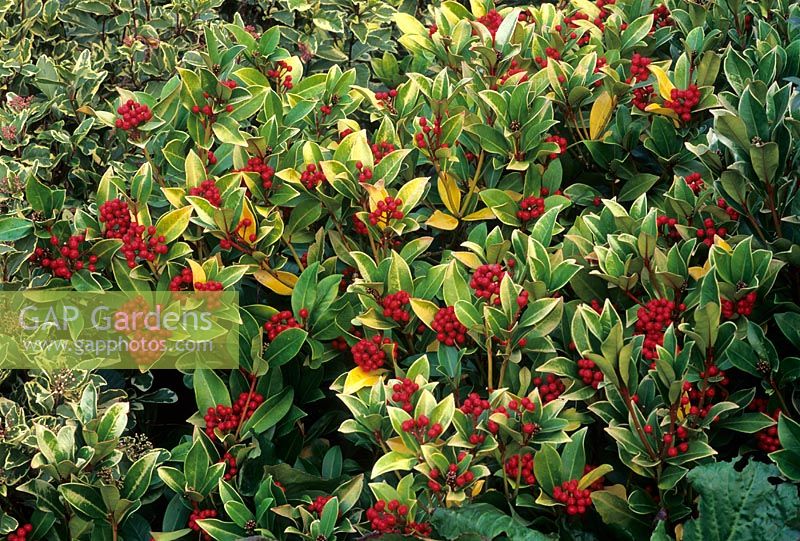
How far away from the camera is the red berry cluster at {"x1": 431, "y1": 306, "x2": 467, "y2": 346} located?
219 centimetres

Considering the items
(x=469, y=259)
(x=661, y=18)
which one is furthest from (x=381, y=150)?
(x=661, y=18)

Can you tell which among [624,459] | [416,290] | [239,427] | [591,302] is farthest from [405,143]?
[624,459]

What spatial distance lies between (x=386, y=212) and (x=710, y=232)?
77 centimetres

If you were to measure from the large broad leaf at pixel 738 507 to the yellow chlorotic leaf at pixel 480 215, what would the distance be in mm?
960

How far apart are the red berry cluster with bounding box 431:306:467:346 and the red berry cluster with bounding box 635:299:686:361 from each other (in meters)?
0.39

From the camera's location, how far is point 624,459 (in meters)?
1.99

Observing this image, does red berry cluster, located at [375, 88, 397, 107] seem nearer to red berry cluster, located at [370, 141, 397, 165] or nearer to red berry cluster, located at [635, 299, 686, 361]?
red berry cluster, located at [370, 141, 397, 165]

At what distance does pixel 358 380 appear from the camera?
7.33 ft

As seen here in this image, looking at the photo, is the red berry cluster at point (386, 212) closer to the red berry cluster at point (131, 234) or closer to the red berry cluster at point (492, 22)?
the red berry cluster at point (131, 234)

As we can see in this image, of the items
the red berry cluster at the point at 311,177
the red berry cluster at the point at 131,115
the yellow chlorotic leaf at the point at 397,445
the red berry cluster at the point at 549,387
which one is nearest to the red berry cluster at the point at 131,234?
the red berry cluster at the point at 131,115

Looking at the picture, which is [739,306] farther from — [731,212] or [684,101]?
[684,101]

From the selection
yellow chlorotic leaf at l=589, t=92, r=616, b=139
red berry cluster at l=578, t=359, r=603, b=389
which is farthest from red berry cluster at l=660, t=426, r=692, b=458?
yellow chlorotic leaf at l=589, t=92, r=616, b=139

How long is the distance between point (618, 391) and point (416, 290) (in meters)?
0.56

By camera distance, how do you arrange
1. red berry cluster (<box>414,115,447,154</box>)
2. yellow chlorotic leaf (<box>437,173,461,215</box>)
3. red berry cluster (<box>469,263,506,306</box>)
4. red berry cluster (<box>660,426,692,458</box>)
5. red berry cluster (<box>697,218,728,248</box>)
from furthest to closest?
yellow chlorotic leaf (<box>437,173,461,215</box>)
red berry cluster (<box>414,115,447,154</box>)
red berry cluster (<box>697,218,728,248</box>)
red berry cluster (<box>469,263,506,306</box>)
red berry cluster (<box>660,426,692,458</box>)
